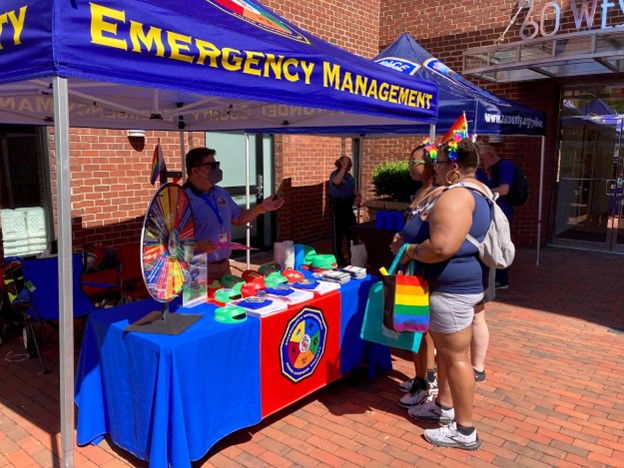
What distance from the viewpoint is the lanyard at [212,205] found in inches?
Result: 151

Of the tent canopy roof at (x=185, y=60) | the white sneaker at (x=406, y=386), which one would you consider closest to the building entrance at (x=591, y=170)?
the tent canopy roof at (x=185, y=60)

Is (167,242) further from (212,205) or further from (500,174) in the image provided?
(500,174)

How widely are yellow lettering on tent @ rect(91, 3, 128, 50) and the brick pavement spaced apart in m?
2.25

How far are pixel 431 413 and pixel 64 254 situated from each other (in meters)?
2.49

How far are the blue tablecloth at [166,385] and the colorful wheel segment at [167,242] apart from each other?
0.29 m

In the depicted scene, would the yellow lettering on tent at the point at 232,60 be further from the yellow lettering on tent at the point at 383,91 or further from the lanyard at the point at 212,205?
the yellow lettering on tent at the point at 383,91

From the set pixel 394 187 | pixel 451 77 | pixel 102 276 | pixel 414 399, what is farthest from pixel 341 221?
pixel 414 399

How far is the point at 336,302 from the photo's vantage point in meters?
3.63

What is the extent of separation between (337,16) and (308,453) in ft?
29.3

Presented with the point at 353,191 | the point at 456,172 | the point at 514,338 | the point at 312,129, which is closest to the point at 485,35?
the point at 353,191

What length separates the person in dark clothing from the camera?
7852 mm

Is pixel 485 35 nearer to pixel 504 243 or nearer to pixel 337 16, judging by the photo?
pixel 337 16

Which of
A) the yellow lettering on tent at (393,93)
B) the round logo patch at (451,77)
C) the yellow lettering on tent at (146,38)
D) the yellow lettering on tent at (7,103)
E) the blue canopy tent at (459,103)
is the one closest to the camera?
the yellow lettering on tent at (146,38)

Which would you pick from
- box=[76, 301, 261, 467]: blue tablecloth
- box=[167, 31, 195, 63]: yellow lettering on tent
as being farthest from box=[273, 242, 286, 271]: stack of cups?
box=[167, 31, 195, 63]: yellow lettering on tent
